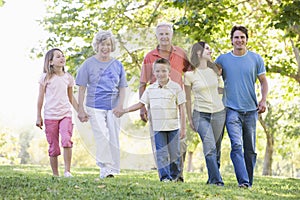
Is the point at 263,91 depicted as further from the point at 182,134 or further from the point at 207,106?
the point at 182,134

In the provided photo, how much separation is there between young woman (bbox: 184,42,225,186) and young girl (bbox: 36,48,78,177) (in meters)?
1.69

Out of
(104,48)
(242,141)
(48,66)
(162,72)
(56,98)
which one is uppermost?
(104,48)

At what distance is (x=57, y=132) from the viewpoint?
707 cm

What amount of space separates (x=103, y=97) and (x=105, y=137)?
0.56 metres

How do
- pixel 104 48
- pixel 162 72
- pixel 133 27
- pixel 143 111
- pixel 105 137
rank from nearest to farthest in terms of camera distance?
pixel 162 72
pixel 143 111
pixel 104 48
pixel 105 137
pixel 133 27

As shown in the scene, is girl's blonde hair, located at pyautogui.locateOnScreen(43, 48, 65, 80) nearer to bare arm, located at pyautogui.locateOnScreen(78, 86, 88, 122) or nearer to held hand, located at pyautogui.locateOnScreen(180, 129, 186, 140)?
bare arm, located at pyautogui.locateOnScreen(78, 86, 88, 122)

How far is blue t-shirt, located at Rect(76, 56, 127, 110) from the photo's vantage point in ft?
23.1

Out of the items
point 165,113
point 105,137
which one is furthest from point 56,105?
Result: point 165,113

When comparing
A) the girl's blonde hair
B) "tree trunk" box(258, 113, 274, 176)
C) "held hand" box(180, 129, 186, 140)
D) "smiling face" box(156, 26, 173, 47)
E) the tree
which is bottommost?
"tree trunk" box(258, 113, 274, 176)

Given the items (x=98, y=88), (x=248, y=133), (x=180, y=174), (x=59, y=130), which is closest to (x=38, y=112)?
(x=59, y=130)

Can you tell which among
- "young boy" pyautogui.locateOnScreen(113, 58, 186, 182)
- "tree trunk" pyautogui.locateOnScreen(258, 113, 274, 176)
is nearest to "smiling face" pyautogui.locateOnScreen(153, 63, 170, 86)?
"young boy" pyautogui.locateOnScreen(113, 58, 186, 182)

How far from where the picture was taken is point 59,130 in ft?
23.2

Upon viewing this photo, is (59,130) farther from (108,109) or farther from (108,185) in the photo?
(108,185)

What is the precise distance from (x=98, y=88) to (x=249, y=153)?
223 cm
